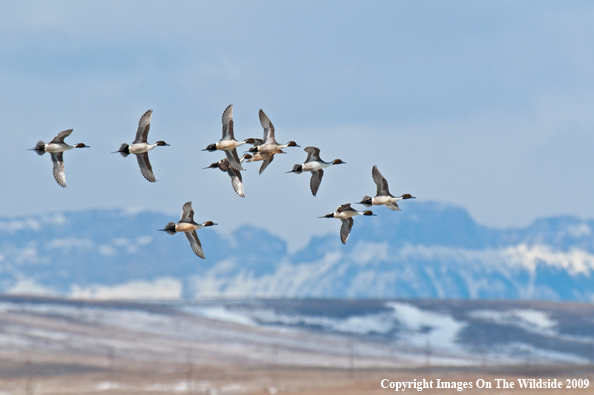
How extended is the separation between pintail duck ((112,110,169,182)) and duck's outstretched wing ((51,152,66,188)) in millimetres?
1767

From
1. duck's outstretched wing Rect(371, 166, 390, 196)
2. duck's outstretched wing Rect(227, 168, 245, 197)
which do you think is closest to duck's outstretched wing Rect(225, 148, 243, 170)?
duck's outstretched wing Rect(227, 168, 245, 197)

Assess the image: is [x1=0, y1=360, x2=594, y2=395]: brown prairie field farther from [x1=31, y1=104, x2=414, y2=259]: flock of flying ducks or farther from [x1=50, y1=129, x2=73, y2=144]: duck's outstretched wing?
[x1=50, y1=129, x2=73, y2=144]: duck's outstretched wing

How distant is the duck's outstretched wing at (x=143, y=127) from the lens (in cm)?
3302

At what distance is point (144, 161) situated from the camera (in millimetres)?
31766

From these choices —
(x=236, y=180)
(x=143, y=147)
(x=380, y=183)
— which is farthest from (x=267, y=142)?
(x=143, y=147)

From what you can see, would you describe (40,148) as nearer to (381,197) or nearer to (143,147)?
(143,147)

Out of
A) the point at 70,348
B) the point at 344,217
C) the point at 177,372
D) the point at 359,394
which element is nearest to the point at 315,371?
the point at 177,372

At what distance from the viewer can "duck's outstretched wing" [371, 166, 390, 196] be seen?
36.9 metres

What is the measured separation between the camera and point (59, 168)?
3225 cm

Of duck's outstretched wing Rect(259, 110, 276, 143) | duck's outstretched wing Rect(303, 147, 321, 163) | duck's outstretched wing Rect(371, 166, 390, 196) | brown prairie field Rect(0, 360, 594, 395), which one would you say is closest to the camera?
duck's outstretched wing Rect(259, 110, 276, 143)

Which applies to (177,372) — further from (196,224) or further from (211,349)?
(196,224)

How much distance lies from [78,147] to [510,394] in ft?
328

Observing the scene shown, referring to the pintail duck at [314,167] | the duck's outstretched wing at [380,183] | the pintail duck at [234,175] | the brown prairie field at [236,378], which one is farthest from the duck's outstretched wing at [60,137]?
the brown prairie field at [236,378]

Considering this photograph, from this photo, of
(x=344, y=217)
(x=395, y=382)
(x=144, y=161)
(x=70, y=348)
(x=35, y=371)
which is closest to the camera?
(x=144, y=161)
